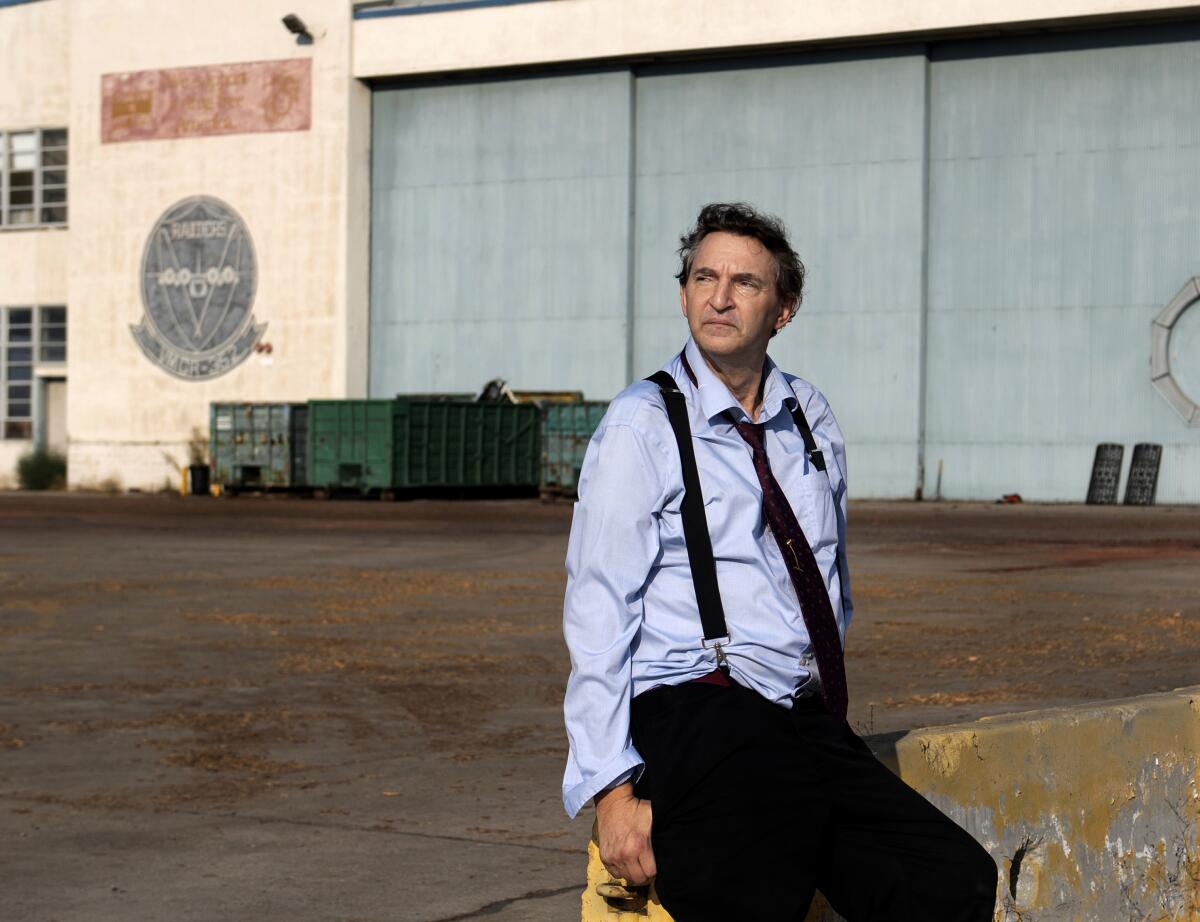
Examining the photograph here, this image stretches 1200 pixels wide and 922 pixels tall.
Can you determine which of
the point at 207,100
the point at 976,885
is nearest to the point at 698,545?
the point at 976,885

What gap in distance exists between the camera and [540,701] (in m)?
11.4

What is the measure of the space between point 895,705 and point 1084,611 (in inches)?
239

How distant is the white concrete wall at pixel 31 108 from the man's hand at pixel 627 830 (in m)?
46.8

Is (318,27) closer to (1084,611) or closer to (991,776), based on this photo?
(1084,611)

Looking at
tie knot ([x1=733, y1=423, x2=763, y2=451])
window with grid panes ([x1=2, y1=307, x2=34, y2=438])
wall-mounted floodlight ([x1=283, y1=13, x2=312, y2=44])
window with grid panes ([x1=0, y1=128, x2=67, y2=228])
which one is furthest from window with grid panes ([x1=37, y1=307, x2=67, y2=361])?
tie knot ([x1=733, y1=423, x2=763, y2=451])

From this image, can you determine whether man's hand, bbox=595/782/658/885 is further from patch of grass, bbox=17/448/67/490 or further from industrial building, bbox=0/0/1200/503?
patch of grass, bbox=17/448/67/490

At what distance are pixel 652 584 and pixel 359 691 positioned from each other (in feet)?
27.4

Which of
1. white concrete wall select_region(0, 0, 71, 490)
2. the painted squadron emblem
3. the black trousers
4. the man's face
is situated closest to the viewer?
the black trousers

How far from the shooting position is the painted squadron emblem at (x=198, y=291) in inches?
1768

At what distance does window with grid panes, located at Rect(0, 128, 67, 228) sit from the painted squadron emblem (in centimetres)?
372

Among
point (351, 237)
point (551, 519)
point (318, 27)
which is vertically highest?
point (318, 27)

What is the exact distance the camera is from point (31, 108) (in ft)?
158

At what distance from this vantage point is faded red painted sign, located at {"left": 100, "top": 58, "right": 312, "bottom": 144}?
1737 inches

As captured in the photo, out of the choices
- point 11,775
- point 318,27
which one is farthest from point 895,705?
point 318,27
